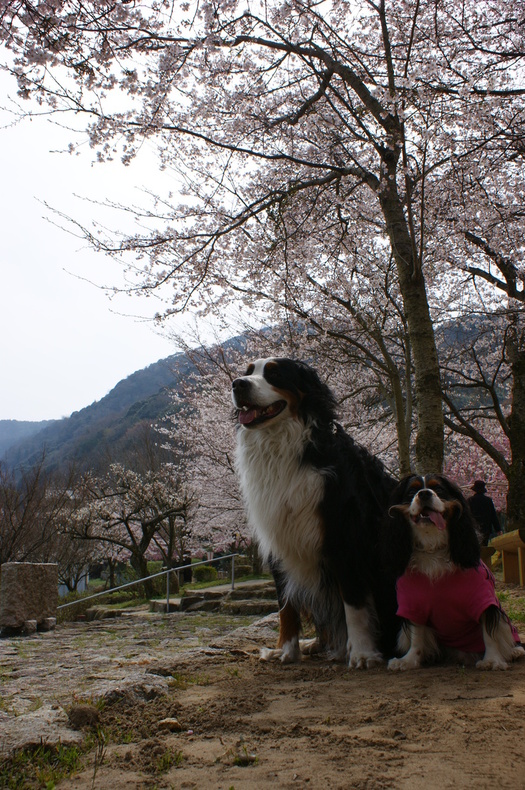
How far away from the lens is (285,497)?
3852mm

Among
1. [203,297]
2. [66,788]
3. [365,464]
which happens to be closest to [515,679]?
[365,464]

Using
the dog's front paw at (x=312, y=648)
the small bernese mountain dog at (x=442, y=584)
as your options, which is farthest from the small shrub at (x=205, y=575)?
the small bernese mountain dog at (x=442, y=584)

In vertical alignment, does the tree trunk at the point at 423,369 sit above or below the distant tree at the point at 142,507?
above

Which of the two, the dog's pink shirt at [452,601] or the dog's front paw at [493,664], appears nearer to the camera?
the dog's front paw at [493,664]

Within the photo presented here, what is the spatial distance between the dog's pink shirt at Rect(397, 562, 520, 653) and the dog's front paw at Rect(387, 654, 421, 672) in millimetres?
207

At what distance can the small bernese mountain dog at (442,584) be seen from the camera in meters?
3.38

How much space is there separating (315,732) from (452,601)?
4.73 feet

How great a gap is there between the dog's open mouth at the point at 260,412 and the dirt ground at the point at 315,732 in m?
1.56

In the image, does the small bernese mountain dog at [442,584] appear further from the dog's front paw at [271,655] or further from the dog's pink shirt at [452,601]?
the dog's front paw at [271,655]

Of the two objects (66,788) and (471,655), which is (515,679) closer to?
(471,655)

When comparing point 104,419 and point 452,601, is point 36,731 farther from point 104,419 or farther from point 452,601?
point 104,419

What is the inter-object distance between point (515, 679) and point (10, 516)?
53.8 feet

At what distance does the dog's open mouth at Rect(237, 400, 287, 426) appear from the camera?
13.0 ft

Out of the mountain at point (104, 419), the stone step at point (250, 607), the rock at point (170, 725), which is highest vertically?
the mountain at point (104, 419)
